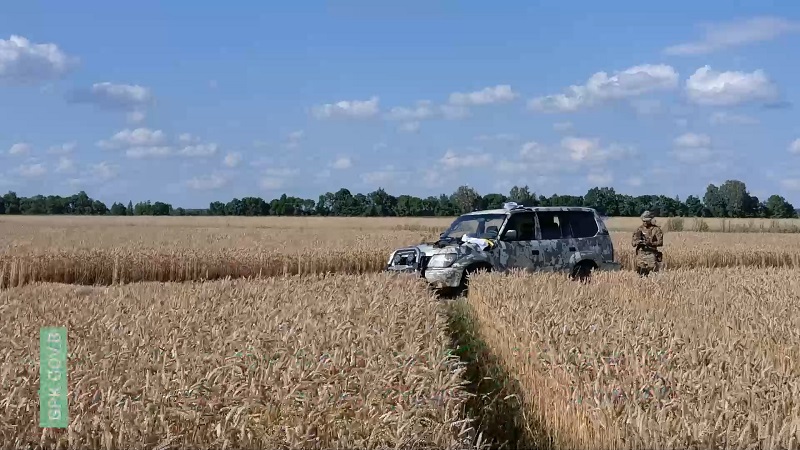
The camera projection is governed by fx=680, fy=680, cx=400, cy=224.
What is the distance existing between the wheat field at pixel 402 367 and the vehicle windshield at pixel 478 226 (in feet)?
15.3

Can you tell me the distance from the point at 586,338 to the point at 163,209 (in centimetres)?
9241

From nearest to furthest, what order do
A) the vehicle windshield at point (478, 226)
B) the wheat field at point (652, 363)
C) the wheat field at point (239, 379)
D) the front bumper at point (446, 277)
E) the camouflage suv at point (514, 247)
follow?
the wheat field at point (239, 379) < the wheat field at point (652, 363) < the front bumper at point (446, 277) < the camouflage suv at point (514, 247) < the vehicle windshield at point (478, 226)

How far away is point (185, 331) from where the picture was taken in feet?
18.8

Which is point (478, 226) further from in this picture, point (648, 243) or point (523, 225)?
point (648, 243)

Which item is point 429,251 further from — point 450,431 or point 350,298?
point 450,431

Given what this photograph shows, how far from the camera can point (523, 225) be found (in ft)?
48.6

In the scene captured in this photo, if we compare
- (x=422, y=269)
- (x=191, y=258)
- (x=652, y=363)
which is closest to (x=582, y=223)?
(x=422, y=269)

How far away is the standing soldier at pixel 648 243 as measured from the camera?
13.9 meters

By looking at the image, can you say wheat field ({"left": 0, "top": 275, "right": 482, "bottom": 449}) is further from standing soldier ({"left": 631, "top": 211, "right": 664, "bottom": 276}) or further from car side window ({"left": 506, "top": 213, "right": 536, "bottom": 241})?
standing soldier ({"left": 631, "top": 211, "right": 664, "bottom": 276})

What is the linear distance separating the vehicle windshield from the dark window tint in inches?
69.9

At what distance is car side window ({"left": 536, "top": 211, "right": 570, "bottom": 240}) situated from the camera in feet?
49.4

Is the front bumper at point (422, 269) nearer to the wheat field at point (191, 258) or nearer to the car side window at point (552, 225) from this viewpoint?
the car side window at point (552, 225)

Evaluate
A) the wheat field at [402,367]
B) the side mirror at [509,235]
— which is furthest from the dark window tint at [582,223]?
the wheat field at [402,367]

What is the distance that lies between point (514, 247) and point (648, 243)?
2.72m
